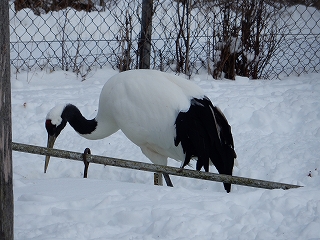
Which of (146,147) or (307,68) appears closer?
(146,147)

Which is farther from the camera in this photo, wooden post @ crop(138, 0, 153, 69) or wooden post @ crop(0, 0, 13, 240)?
wooden post @ crop(138, 0, 153, 69)

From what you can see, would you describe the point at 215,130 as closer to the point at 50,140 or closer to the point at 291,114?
the point at 50,140

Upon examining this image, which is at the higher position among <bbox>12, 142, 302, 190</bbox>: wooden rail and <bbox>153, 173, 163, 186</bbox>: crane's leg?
<bbox>12, 142, 302, 190</bbox>: wooden rail

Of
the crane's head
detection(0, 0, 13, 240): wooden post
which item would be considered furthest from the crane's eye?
detection(0, 0, 13, 240): wooden post

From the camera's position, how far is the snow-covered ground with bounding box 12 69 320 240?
255 centimetres

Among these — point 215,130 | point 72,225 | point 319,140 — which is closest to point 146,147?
point 215,130

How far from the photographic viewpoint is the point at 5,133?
6.41ft

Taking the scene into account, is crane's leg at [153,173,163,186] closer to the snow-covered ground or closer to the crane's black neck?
the snow-covered ground

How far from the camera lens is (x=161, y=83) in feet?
13.2

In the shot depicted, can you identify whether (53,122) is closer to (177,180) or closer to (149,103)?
(149,103)

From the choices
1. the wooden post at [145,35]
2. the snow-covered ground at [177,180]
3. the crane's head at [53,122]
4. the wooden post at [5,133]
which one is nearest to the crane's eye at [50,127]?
the crane's head at [53,122]

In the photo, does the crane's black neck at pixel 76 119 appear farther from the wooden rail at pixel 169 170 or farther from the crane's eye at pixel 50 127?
the wooden rail at pixel 169 170

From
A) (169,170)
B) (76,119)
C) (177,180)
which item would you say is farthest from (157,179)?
(169,170)

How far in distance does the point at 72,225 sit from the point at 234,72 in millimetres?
4220
